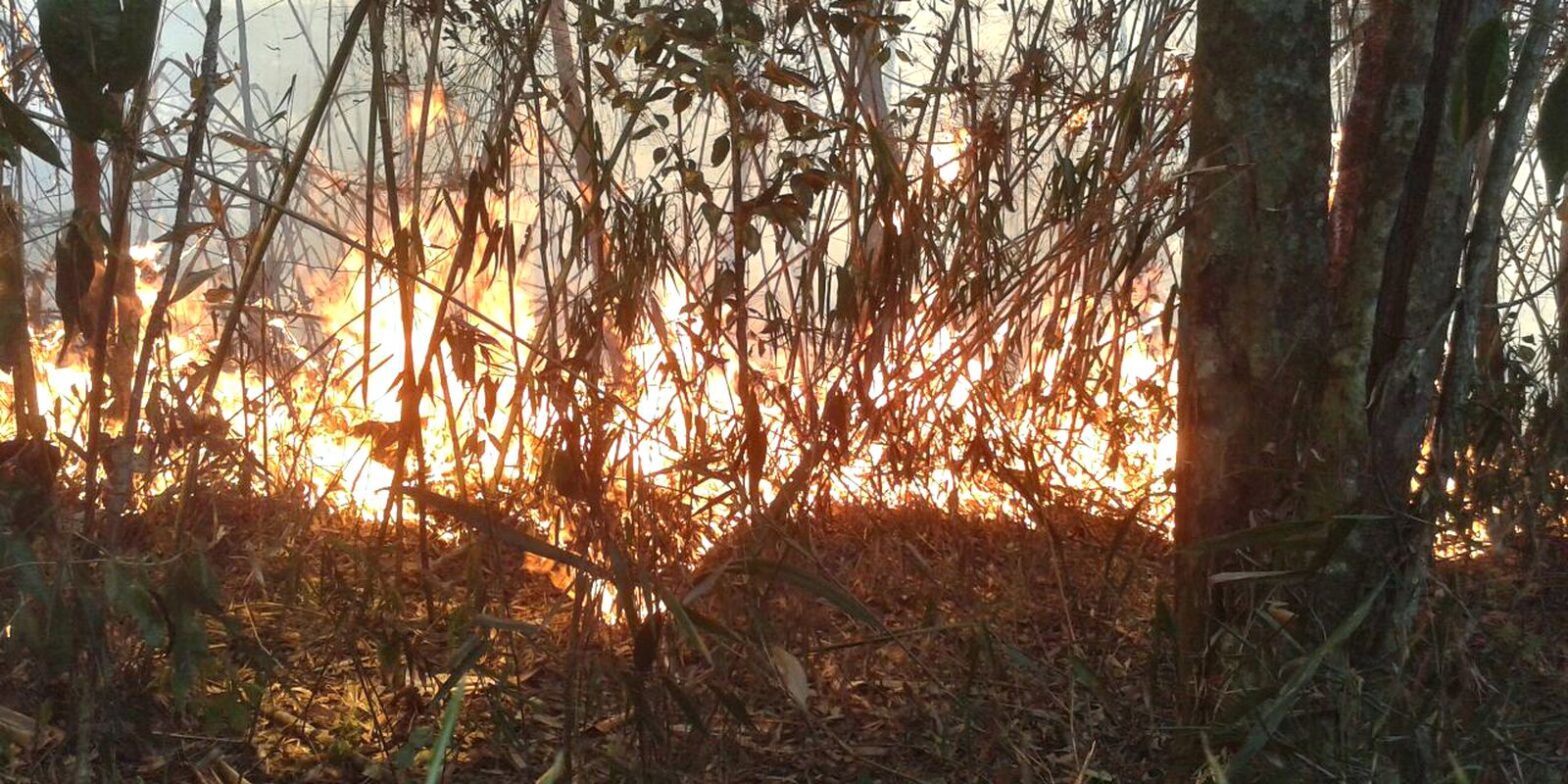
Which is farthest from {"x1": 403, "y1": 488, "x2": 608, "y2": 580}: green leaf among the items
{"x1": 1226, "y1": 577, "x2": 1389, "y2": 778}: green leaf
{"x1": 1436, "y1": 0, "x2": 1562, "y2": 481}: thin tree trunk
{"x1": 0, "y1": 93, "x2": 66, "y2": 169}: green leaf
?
{"x1": 1436, "y1": 0, "x2": 1562, "y2": 481}: thin tree trunk

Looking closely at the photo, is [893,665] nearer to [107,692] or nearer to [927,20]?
[107,692]

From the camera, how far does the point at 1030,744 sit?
184 cm

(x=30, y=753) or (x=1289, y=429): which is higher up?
(x=1289, y=429)

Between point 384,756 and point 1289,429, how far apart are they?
4.03 ft

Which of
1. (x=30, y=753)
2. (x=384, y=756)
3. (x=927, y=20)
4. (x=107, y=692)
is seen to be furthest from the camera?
(x=927, y=20)

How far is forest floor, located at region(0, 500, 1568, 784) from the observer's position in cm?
157

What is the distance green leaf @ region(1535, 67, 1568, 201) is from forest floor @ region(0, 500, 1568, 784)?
0.65m

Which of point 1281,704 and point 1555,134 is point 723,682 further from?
point 1555,134

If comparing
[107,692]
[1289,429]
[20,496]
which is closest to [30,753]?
[107,692]

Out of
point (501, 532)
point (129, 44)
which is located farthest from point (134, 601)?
point (129, 44)

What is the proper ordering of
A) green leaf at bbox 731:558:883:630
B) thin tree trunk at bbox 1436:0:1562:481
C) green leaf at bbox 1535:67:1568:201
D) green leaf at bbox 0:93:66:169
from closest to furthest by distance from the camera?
green leaf at bbox 1535:67:1568:201 < green leaf at bbox 0:93:66:169 < green leaf at bbox 731:558:883:630 < thin tree trunk at bbox 1436:0:1562:481

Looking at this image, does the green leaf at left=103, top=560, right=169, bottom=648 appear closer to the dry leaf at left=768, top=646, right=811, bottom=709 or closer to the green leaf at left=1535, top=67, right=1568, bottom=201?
the dry leaf at left=768, top=646, right=811, bottom=709

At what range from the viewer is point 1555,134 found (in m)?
1.04

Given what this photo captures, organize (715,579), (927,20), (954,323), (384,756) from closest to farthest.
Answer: (715,579), (384,756), (954,323), (927,20)
